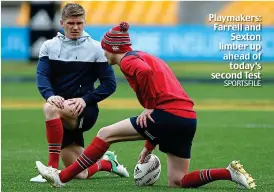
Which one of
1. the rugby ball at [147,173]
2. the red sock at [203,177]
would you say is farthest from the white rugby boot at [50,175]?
the red sock at [203,177]

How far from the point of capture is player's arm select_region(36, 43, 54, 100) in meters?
7.95

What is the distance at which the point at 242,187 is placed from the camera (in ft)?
23.7

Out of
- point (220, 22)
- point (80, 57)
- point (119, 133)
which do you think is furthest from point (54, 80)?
point (220, 22)

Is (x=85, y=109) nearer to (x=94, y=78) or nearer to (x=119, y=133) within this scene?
(x=94, y=78)

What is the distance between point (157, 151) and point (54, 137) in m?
3.09

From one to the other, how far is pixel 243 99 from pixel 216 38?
28.4 feet

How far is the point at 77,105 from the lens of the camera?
25.7ft

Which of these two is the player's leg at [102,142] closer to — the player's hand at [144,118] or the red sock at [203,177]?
the player's hand at [144,118]

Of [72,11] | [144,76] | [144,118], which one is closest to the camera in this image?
[144,76]

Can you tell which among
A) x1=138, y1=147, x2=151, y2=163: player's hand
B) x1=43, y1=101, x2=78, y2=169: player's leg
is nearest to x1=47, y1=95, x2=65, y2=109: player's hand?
x1=43, y1=101, x2=78, y2=169: player's leg

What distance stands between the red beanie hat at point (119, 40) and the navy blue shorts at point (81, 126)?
0.94 m

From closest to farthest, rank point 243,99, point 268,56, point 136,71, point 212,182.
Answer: point 136,71, point 212,182, point 243,99, point 268,56

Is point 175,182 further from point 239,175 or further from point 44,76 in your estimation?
point 44,76

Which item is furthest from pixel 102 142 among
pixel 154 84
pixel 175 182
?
pixel 175 182
